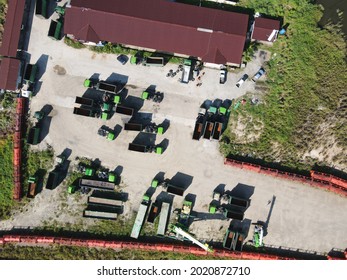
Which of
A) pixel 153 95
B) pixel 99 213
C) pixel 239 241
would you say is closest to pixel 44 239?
pixel 99 213

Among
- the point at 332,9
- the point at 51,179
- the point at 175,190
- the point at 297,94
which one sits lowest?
the point at 51,179

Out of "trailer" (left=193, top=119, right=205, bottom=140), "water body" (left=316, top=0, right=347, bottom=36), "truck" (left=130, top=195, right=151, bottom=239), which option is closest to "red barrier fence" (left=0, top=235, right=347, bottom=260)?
"truck" (left=130, top=195, right=151, bottom=239)

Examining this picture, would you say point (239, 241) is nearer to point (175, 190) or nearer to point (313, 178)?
point (175, 190)

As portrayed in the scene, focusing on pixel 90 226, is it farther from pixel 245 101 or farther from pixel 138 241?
pixel 245 101

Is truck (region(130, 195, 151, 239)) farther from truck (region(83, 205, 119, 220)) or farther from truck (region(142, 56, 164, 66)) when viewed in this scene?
truck (region(142, 56, 164, 66))

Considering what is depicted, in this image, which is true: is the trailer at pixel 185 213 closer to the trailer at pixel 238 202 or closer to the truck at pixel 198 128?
the trailer at pixel 238 202

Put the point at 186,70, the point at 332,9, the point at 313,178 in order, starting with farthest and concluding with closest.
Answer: the point at 332,9, the point at 186,70, the point at 313,178

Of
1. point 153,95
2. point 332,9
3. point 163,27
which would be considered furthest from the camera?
point 332,9
